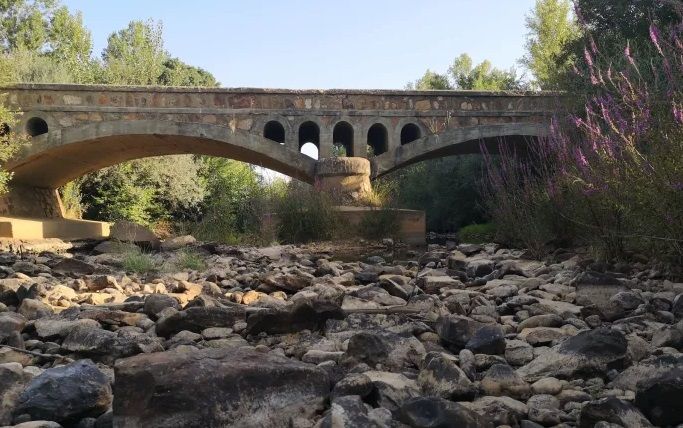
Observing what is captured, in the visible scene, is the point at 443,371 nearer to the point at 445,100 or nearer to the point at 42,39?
the point at 445,100

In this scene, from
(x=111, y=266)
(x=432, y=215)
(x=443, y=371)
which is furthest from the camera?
(x=432, y=215)

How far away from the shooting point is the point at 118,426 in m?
1.90

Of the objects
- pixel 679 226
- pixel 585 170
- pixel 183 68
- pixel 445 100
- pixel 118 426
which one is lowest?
pixel 118 426

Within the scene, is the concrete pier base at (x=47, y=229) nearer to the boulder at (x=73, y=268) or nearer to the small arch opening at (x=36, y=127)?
the small arch opening at (x=36, y=127)

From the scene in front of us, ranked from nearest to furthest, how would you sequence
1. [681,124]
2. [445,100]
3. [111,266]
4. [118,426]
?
[118,426] → [681,124] → [111,266] → [445,100]

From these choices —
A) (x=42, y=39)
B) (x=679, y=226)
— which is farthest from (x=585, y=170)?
(x=42, y=39)

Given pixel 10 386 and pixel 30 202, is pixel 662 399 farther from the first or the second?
pixel 30 202

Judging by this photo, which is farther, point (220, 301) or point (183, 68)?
point (183, 68)

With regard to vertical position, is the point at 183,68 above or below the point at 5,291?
above

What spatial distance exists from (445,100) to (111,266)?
9623 mm

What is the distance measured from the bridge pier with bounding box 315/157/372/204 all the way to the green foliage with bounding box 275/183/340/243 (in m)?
1.50

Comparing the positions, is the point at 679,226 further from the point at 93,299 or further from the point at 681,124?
the point at 93,299

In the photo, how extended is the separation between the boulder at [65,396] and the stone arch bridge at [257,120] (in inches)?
466

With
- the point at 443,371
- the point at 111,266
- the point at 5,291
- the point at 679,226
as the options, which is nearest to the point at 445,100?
the point at 111,266
